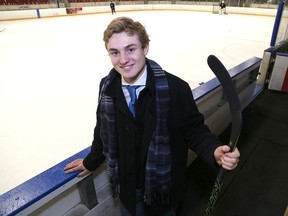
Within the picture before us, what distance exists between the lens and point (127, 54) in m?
0.76

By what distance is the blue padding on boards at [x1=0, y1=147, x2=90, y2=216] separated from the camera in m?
0.77

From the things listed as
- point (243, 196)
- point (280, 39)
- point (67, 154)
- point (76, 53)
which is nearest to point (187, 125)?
point (243, 196)

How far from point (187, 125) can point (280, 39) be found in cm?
379

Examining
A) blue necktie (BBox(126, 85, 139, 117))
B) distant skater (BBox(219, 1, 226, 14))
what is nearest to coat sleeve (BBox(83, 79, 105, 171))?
blue necktie (BBox(126, 85, 139, 117))

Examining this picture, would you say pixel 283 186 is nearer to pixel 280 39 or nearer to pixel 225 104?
pixel 225 104

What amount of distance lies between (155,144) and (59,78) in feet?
10.2

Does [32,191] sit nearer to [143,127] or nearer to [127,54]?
[143,127]

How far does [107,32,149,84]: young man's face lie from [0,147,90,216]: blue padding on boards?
493 mm

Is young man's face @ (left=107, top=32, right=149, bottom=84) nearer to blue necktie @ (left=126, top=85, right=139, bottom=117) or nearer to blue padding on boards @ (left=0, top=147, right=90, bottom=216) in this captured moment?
blue necktie @ (left=126, top=85, right=139, bottom=117)

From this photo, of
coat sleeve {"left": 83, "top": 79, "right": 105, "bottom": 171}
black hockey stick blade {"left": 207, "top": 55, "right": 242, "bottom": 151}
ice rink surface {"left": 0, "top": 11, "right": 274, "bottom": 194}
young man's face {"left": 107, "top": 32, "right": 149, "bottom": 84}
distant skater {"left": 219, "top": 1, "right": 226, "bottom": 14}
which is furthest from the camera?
distant skater {"left": 219, "top": 1, "right": 226, "bottom": 14}

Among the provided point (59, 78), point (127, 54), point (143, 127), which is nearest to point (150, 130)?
point (143, 127)

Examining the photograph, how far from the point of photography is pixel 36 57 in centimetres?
476

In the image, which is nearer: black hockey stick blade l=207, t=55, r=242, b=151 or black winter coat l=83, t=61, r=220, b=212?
black hockey stick blade l=207, t=55, r=242, b=151

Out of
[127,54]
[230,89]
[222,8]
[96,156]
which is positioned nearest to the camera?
[230,89]
